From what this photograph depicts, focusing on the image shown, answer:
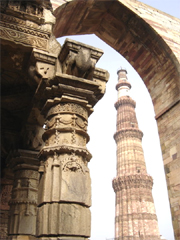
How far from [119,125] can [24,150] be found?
21.3 metres

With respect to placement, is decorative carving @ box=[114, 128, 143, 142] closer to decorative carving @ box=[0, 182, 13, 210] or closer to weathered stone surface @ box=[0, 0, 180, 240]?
weathered stone surface @ box=[0, 0, 180, 240]

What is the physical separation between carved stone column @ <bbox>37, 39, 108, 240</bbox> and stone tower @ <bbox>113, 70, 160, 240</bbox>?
1850 cm

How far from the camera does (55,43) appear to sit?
2973mm

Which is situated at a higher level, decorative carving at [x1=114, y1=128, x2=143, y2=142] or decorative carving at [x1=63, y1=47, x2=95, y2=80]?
decorative carving at [x1=114, y1=128, x2=143, y2=142]

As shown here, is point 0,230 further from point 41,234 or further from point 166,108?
point 166,108

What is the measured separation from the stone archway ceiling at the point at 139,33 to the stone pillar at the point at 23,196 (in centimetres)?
410

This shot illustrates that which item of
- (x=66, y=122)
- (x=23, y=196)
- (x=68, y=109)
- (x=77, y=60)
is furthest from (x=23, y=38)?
(x=23, y=196)

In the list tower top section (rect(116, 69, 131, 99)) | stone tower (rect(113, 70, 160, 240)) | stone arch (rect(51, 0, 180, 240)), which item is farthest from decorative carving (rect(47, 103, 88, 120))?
tower top section (rect(116, 69, 131, 99))

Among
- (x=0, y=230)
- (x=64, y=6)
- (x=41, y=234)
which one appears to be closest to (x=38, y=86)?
(x=41, y=234)

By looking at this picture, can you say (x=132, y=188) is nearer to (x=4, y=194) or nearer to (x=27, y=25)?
(x=4, y=194)

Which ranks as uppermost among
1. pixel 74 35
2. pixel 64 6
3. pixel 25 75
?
pixel 74 35

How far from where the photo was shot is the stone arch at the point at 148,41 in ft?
21.8

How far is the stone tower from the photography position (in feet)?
62.9

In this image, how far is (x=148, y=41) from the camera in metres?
7.58
